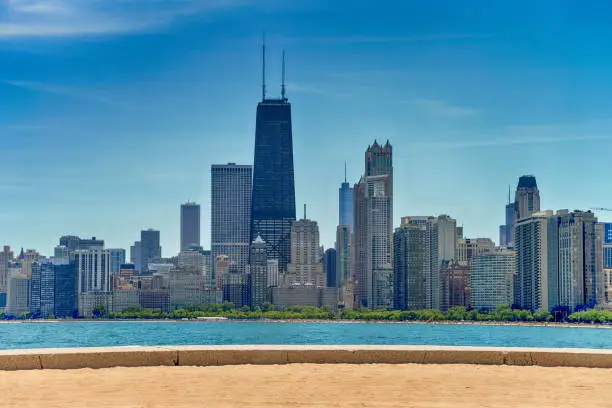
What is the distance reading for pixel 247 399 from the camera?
1439cm

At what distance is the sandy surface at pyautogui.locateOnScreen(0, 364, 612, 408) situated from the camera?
14.2m

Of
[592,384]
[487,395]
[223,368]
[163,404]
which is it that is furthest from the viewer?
[223,368]

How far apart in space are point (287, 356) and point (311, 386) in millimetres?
2294

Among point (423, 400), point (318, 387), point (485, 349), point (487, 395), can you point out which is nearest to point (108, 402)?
point (318, 387)

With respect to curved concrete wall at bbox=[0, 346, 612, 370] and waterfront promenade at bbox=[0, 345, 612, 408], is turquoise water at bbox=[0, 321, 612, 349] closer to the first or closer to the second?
curved concrete wall at bbox=[0, 346, 612, 370]

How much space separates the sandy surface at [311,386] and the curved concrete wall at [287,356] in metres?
0.32

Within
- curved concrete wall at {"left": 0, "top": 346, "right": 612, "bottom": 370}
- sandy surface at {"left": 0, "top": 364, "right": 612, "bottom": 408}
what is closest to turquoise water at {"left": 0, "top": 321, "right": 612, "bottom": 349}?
curved concrete wall at {"left": 0, "top": 346, "right": 612, "bottom": 370}

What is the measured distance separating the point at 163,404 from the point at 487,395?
14.8ft

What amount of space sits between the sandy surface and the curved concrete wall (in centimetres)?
32

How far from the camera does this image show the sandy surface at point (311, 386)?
14.2 m

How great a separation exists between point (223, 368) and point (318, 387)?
2370 millimetres

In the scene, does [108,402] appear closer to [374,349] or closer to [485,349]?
[374,349]

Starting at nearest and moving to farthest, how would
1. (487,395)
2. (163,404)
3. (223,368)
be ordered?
1. (163,404)
2. (487,395)
3. (223,368)

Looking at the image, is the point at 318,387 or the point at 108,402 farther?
the point at 318,387
